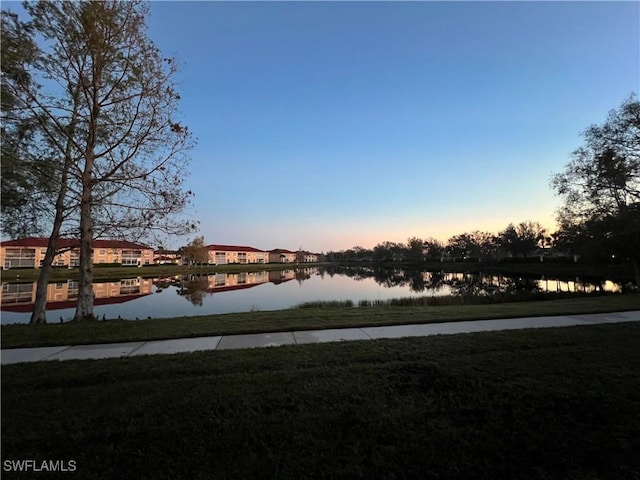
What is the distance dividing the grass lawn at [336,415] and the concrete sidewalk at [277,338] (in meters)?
0.85

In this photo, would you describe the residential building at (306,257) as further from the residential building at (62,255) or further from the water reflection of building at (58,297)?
the water reflection of building at (58,297)

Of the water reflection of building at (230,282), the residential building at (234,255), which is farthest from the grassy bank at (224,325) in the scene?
the residential building at (234,255)

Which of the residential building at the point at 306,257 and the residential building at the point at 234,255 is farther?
the residential building at the point at 306,257

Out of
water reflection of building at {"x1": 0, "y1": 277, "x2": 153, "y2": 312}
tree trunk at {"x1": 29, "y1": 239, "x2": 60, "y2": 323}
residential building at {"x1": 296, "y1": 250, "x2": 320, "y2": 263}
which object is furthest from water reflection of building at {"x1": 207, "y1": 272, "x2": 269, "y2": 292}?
residential building at {"x1": 296, "y1": 250, "x2": 320, "y2": 263}

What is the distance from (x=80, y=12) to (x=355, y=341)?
1069 cm

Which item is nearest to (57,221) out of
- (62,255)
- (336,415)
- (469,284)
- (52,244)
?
(52,244)

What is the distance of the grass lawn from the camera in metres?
2.75

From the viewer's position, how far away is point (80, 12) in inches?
360

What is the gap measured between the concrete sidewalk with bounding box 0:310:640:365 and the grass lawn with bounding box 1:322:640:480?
33.6 inches

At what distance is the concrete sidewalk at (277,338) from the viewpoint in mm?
6230

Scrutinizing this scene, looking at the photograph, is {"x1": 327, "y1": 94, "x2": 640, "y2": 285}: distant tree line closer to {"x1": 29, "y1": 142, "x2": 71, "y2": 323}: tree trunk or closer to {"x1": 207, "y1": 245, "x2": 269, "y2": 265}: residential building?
{"x1": 29, "y1": 142, "x2": 71, "y2": 323}: tree trunk

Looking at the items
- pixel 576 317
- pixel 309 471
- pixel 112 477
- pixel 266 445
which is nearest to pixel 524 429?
pixel 309 471

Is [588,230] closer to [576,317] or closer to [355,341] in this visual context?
[576,317]

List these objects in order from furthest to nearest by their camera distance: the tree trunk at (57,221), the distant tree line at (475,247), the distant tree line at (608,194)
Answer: the distant tree line at (475,247), the distant tree line at (608,194), the tree trunk at (57,221)
